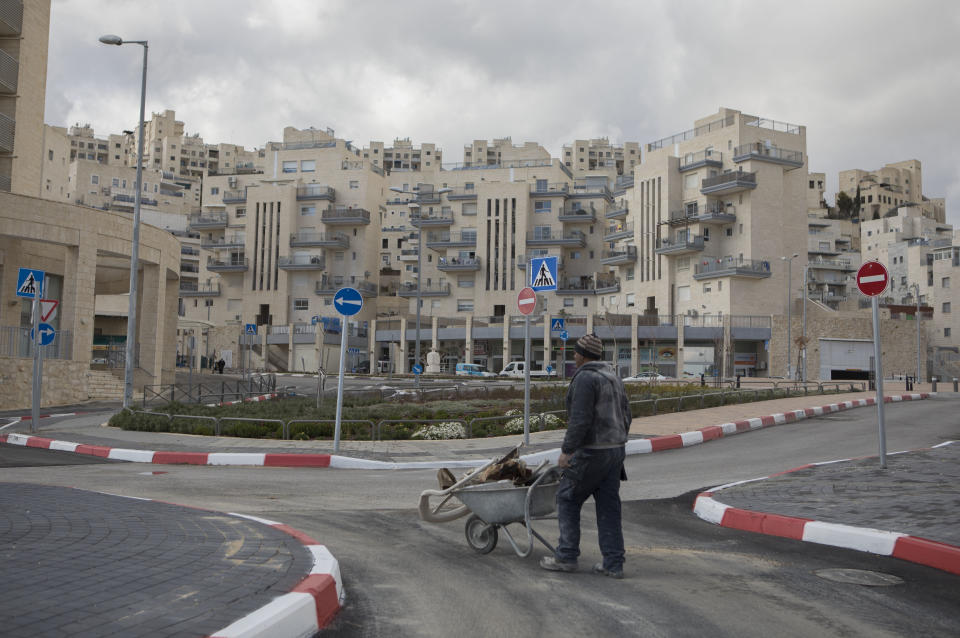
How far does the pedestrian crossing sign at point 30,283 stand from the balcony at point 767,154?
6068 cm

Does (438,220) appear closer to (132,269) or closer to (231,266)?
(231,266)

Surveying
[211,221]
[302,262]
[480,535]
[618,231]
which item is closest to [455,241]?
[302,262]

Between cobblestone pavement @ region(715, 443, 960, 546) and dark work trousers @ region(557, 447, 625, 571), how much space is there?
2815 mm

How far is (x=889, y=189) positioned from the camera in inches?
5527

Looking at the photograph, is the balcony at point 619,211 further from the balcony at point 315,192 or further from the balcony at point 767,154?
the balcony at point 315,192

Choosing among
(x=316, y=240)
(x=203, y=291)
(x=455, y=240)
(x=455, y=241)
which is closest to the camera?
(x=455, y=241)

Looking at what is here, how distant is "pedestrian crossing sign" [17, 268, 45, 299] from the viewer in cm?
1727

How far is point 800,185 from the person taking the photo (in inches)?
2731

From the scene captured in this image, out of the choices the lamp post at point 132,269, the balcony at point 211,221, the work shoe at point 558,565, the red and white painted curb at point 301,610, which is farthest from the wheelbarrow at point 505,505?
the balcony at point 211,221

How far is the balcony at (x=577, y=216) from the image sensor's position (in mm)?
81062

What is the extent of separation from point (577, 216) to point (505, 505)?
7684 centimetres

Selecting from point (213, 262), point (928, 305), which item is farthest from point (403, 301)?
point (928, 305)

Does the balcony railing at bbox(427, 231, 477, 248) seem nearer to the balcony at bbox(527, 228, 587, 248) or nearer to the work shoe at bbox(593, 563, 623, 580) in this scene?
the balcony at bbox(527, 228, 587, 248)

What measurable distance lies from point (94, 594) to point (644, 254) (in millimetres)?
73025
